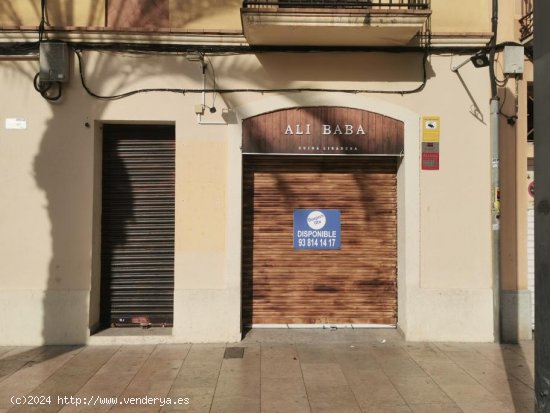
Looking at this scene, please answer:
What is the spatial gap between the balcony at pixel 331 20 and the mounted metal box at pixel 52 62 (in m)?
2.65

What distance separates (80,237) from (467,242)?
5.66m

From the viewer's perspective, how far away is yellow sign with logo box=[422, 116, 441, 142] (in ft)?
23.8

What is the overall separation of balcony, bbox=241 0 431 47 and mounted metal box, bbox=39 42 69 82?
8.71 feet

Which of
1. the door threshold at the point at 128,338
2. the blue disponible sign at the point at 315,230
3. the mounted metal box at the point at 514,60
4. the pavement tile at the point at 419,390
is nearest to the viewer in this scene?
the pavement tile at the point at 419,390

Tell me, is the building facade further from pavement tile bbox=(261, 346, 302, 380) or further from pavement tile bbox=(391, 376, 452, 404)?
pavement tile bbox=(391, 376, 452, 404)

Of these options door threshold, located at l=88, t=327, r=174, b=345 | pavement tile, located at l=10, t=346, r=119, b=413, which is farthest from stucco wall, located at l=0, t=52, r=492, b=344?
pavement tile, located at l=10, t=346, r=119, b=413

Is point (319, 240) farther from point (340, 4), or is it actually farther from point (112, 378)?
point (112, 378)

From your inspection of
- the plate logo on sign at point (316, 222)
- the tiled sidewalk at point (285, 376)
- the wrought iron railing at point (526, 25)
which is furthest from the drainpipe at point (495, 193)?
the plate logo on sign at point (316, 222)

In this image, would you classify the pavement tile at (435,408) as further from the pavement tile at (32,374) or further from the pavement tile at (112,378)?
the pavement tile at (32,374)

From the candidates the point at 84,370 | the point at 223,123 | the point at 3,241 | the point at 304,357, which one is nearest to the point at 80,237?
the point at 3,241

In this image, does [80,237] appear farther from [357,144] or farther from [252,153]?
[357,144]

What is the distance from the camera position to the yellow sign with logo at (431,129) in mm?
7266

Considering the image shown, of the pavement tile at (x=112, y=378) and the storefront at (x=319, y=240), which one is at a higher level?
the storefront at (x=319, y=240)

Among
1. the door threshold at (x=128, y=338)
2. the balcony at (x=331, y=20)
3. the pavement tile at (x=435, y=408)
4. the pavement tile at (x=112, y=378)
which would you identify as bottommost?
the pavement tile at (x=112, y=378)
